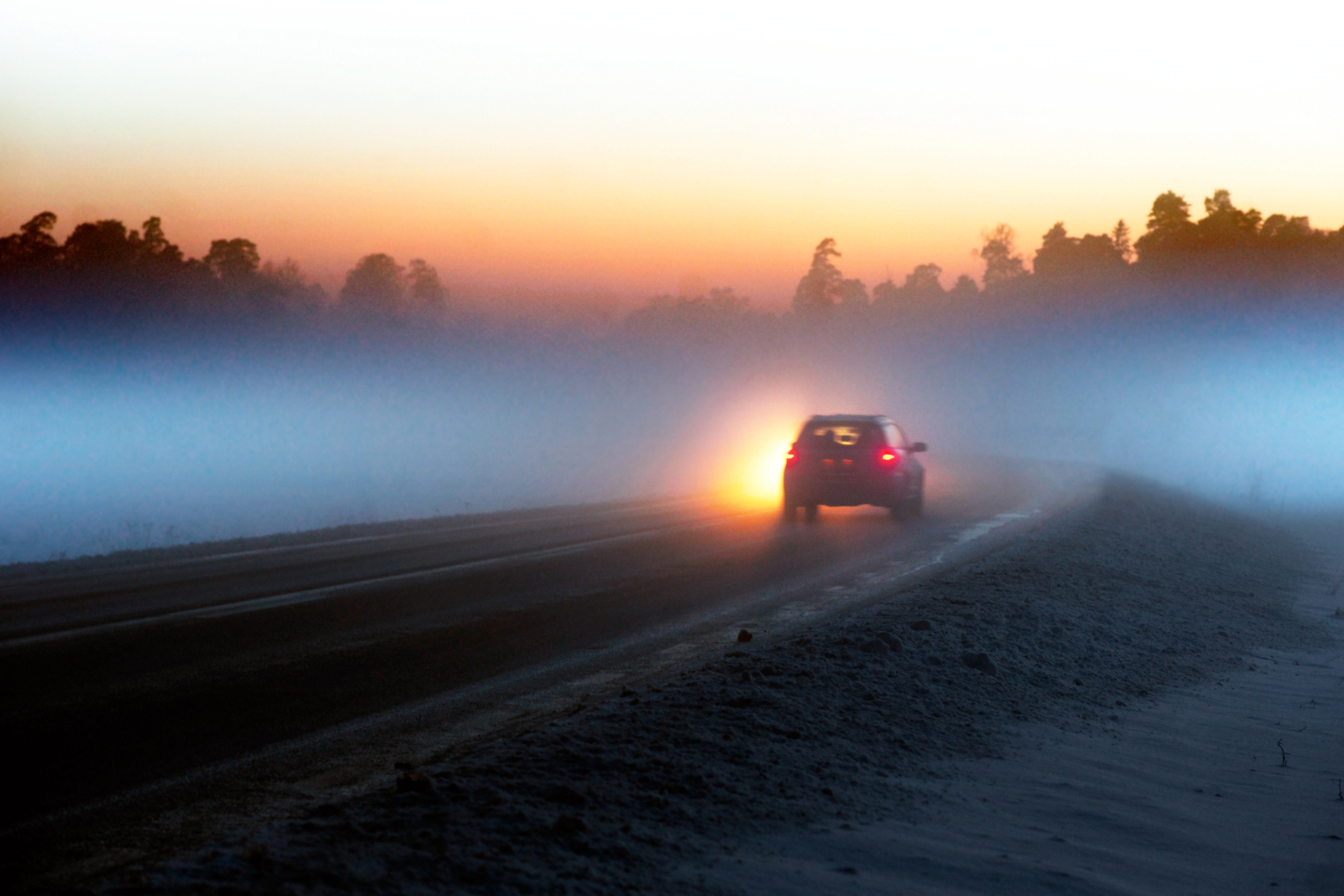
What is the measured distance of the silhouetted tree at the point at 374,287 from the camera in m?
109

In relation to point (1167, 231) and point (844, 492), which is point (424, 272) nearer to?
point (1167, 231)

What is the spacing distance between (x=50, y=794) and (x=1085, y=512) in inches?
759

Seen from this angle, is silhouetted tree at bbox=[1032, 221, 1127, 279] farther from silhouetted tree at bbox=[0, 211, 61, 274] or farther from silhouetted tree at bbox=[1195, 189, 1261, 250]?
silhouetted tree at bbox=[0, 211, 61, 274]

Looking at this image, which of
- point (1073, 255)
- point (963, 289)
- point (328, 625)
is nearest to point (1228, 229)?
point (1073, 255)

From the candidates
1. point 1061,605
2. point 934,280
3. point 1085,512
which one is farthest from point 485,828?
point 934,280

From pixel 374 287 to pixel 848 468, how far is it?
10602 centimetres

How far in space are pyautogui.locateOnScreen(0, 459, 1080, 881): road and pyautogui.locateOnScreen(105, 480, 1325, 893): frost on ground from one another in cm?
129

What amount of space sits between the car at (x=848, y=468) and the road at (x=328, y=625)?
1668 millimetres

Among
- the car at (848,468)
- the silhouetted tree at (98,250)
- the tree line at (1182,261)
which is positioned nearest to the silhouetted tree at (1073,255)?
the tree line at (1182,261)

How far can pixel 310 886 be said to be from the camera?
3844 millimetres

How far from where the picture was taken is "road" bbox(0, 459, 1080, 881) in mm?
6455

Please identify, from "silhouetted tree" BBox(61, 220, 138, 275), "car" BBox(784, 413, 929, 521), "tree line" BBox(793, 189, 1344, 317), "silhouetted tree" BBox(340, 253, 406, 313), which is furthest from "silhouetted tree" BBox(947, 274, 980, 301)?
"car" BBox(784, 413, 929, 521)

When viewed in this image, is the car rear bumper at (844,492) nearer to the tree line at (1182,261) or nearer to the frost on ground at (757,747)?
the frost on ground at (757,747)

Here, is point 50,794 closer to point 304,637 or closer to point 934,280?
point 304,637
